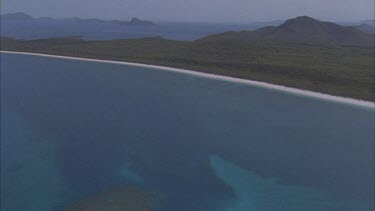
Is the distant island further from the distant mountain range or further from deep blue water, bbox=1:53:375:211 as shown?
deep blue water, bbox=1:53:375:211

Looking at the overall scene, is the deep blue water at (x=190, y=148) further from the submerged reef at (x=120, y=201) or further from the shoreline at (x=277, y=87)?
the shoreline at (x=277, y=87)

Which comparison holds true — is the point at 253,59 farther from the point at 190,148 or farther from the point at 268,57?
the point at 190,148

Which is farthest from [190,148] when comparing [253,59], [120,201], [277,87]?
[253,59]

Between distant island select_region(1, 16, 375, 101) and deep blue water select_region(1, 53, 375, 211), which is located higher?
distant island select_region(1, 16, 375, 101)

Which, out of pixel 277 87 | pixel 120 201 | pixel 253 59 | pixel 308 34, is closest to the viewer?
pixel 120 201

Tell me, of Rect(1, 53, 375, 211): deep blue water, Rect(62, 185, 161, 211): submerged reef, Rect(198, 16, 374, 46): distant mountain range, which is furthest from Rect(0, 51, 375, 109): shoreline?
Rect(198, 16, 374, 46): distant mountain range

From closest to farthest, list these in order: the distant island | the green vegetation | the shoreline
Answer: the shoreline, the green vegetation, the distant island
